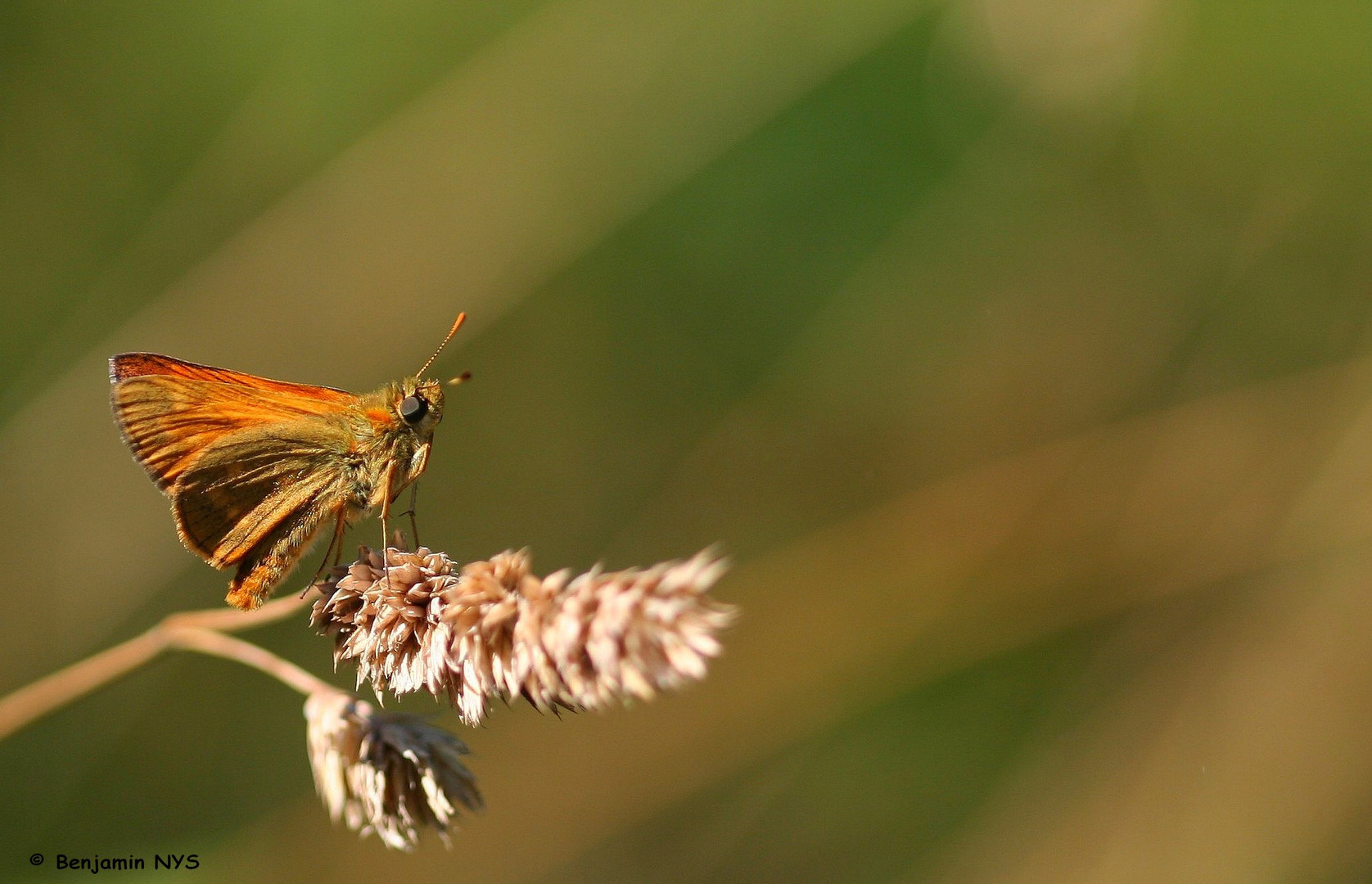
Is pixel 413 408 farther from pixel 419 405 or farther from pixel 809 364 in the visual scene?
pixel 809 364

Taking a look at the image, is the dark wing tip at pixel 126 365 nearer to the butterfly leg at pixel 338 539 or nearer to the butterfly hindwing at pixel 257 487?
the butterfly hindwing at pixel 257 487

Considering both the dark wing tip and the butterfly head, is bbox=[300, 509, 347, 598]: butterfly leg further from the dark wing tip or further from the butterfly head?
the dark wing tip

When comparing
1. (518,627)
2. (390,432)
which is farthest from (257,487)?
(518,627)

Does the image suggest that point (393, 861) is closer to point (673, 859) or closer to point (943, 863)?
point (673, 859)

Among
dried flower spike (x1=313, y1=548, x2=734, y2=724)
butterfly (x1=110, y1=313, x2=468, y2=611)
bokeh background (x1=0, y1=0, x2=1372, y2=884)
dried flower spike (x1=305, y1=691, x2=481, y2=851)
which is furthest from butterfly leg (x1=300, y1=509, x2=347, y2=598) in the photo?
bokeh background (x1=0, y1=0, x2=1372, y2=884)

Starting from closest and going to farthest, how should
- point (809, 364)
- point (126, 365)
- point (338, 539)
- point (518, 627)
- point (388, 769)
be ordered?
1. point (518, 627)
2. point (388, 769)
3. point (126, 365)
4. point (338, 539)
5. point (809, 364)

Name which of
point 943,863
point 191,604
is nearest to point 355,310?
point 191,604

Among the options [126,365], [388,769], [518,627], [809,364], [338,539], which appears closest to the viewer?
[518,627]
